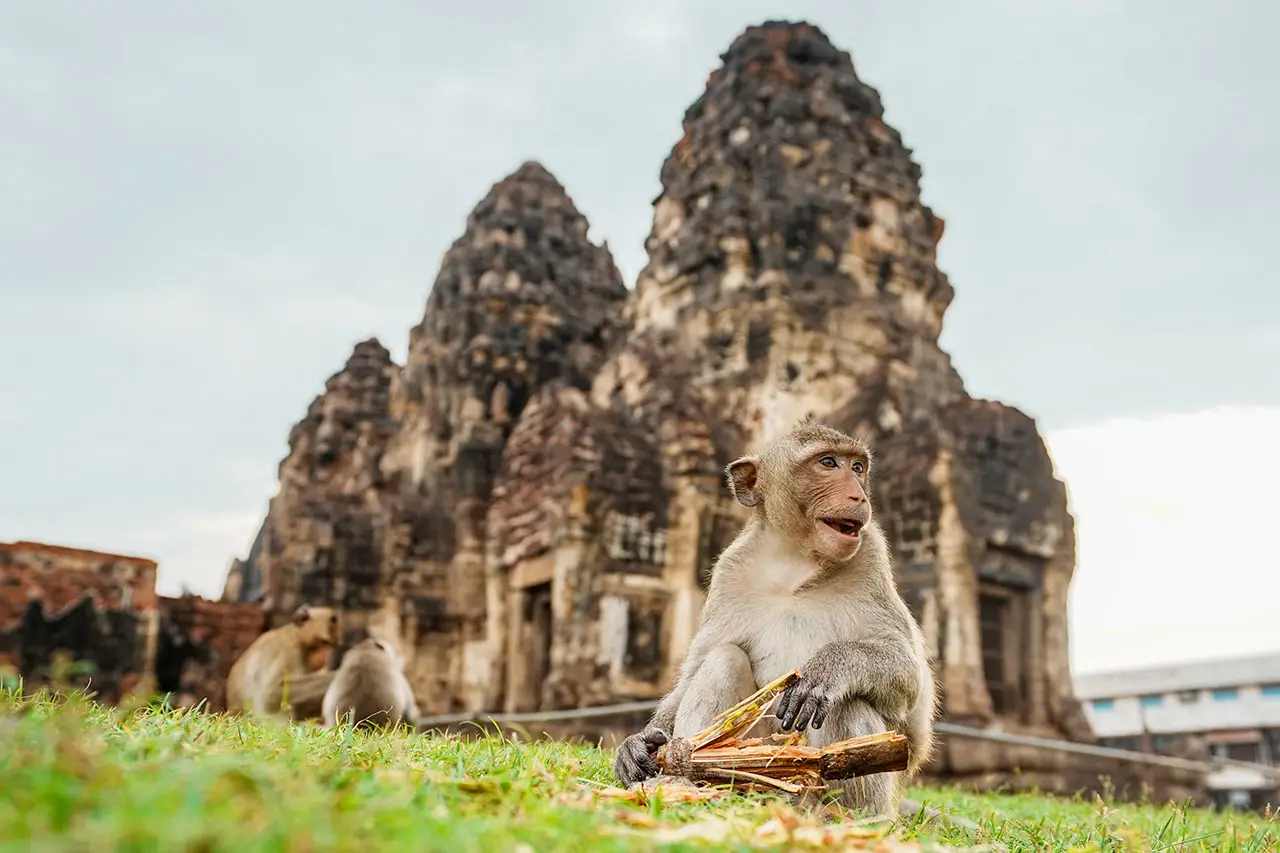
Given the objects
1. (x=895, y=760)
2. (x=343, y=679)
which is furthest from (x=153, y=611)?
(x=895, y=760)

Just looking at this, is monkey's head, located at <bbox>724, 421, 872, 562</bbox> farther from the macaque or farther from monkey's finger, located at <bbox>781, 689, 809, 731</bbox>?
monkey's finger, located at <bbox>781, 689, 809, 731</bbox>

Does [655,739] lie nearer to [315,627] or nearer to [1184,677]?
[315,627]

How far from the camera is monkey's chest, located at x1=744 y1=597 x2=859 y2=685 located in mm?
3877

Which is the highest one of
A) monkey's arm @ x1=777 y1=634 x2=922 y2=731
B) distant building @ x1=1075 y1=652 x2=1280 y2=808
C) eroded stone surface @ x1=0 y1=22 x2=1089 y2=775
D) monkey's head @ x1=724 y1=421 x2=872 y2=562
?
eroded stone surface @ x1=0 y1=22 x2=1089 y2=775

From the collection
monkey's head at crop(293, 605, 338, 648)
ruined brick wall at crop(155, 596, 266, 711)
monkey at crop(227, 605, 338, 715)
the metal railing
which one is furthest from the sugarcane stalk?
ruined brick wall at crop(155, 596, 266, 711)

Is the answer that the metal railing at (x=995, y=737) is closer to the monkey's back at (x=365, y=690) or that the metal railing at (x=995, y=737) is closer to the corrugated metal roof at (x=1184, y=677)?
the monkey's back at (x=365, y=690)

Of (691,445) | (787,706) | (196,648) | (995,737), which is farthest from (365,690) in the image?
(691,445)

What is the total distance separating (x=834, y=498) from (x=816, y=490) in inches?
3.7

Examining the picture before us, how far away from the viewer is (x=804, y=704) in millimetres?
3439

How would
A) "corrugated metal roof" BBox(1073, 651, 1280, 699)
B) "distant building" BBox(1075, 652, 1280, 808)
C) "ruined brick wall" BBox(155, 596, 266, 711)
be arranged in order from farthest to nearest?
"corrugated metal roof" BBox(1073, 651, 1280, 699)
"distant building" BBox(1075, 652, 1280, 808)
"ruined brick wall" BBox(155, 596, 266, 711)

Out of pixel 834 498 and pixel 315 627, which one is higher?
pixel 834 498

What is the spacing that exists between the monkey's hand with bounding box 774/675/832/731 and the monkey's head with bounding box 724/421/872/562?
568 millimetres

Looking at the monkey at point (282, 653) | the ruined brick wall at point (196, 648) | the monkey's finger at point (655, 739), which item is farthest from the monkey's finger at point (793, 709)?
the ruined brick wall at point (196, 648)

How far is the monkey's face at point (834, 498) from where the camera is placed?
392cm
